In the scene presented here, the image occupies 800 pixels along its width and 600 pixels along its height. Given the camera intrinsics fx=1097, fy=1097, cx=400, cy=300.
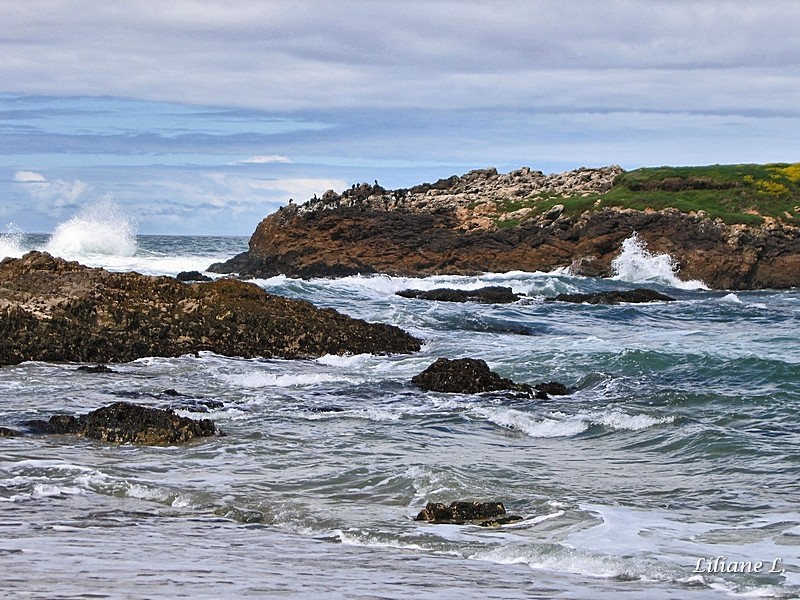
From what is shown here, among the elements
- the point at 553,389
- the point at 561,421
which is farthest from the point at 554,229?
the point at 561,421

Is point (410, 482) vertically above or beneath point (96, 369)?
beneath

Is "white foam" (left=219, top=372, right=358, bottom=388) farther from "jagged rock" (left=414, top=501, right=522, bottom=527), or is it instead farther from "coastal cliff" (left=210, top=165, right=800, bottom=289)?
"coastal cliff" (left=210, top=165, right=800, bottom=289)

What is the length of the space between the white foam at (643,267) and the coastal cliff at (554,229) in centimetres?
33

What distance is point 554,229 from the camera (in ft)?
162

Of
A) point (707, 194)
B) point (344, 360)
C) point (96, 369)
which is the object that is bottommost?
point (344, 360)

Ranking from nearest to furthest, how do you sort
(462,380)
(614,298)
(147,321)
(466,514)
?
(466,514), (462,380), (147,321), (614,298)

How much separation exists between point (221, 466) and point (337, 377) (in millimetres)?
6596

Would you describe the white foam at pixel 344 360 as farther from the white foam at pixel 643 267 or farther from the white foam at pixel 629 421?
the white foam at pixel 643 267

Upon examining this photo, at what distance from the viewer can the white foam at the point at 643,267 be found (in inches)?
1800

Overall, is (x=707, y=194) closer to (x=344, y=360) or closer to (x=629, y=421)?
(x=344, y=360)

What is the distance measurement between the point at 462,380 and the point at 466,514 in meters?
7.58

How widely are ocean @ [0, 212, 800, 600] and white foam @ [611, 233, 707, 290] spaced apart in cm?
2479

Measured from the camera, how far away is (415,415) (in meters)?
14.2

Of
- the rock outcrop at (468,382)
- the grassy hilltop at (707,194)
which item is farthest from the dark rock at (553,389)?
the grassy hilltop at (707,194)
